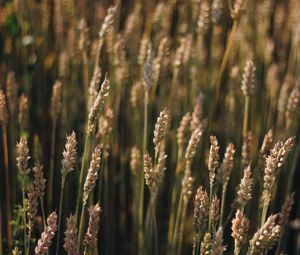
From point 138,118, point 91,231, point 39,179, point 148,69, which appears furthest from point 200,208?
point 138,118

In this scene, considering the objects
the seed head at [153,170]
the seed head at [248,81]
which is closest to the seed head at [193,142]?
the seed head at [153,170]

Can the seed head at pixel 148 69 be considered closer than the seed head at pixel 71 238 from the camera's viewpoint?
No

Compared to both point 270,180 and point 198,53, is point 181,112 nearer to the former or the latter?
point 198,53

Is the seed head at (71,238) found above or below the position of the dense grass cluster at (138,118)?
below

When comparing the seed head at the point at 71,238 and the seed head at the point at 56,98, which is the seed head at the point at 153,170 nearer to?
the seed head at the point at 71,238

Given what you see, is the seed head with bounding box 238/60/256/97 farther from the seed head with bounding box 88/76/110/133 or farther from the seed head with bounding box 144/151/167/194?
the seed head with bounding box 88/76/110/133

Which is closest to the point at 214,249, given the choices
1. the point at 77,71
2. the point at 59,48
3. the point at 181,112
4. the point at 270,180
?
the point at 270,180

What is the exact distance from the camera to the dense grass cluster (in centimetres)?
148

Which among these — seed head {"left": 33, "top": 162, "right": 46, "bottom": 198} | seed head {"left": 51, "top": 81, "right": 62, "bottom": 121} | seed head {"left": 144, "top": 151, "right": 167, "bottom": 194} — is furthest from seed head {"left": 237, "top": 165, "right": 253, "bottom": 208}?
seed head {"left": 51, "top": 81, "right": 62, "bottom": 121}

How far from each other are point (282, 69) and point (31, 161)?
115 centimetres

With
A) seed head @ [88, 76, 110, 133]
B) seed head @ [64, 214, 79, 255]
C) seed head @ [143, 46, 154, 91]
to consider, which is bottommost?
seed head @ [64, 214, 79, 255]

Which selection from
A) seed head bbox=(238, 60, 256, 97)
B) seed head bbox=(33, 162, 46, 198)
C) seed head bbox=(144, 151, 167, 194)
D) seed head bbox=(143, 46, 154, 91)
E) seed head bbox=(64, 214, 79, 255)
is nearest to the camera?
seed head bbox=(64, 214, 79, 255)

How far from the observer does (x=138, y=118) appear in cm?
174

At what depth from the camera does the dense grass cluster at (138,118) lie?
4.86 feet
